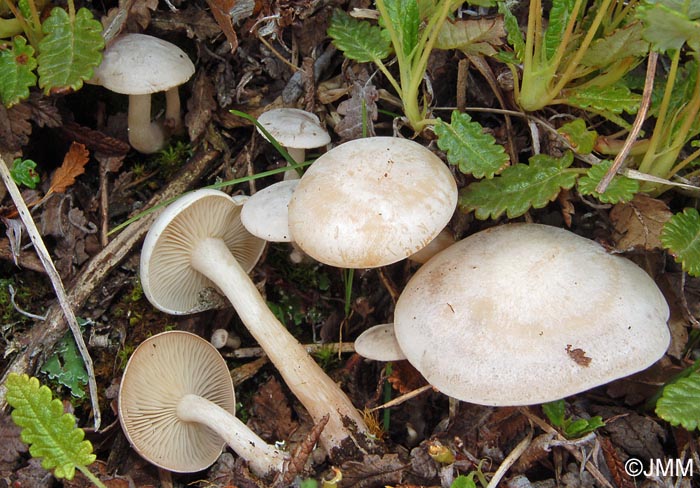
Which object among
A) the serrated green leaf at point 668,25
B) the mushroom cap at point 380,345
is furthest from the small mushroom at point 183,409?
the serrated green leaf at point 668,25

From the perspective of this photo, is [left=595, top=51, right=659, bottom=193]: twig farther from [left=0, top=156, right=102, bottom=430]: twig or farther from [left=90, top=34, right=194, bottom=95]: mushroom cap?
[left=0, top=156, right=102, bottom=430]: twig

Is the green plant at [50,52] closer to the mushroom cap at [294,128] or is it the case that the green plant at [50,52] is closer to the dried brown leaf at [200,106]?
the dried brown leaf at [200,106]

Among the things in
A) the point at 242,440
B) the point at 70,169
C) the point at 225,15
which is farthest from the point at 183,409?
the point at 225,15

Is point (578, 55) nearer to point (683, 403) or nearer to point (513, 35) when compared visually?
point (513, 35)

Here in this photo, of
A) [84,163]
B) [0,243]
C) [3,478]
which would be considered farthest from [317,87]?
[3,478]

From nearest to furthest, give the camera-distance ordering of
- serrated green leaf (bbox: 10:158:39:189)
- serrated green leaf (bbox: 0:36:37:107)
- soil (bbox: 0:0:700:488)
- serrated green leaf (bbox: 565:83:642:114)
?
serrated green leaf (bbox: 565:83:642:114), soil (bbox: 0:0:700:488), serrated green leaf (bbox: 0:36:37:107), serrated green leaf (bbox: 10:158:39:189)

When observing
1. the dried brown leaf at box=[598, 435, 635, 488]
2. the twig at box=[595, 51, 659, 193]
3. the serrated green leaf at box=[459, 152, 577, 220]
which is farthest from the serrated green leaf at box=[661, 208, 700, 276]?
the dried brown leaf at box=[598, 435, 635, 488]
